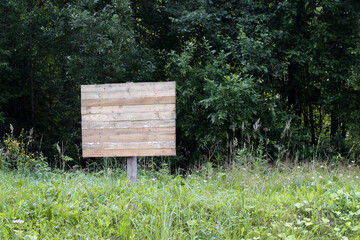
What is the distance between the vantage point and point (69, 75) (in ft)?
26.9

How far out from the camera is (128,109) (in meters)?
4.32

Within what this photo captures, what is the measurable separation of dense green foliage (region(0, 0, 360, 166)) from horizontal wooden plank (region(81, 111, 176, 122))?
2.68 metres

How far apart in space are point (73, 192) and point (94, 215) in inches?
20.0

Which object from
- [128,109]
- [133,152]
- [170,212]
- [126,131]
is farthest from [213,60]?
[170,212]

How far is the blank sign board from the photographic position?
427cm

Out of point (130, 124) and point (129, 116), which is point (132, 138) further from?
point (129, 116)

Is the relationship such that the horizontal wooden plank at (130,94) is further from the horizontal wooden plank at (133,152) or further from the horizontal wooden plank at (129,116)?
the horizontal wooden plank at (133,152)

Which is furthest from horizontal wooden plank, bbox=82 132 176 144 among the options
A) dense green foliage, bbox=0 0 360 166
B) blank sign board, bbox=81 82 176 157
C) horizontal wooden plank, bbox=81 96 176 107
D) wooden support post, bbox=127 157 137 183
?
dense green foliage, bbox=0 0 360 166

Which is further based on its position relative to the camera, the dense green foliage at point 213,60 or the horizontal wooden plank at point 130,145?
the dense green foliage at point 213,60

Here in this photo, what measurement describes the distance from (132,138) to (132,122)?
20cm

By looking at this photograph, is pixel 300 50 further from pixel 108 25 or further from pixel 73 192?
pixel 73 192

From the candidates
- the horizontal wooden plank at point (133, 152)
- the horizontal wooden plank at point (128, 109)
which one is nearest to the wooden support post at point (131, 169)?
the horizontal wooden plank at point (133, 152)

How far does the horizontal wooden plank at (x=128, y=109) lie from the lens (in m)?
4.29

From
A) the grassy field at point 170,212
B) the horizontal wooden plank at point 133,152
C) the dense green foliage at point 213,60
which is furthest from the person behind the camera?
the dense green foliage at point 213,60
